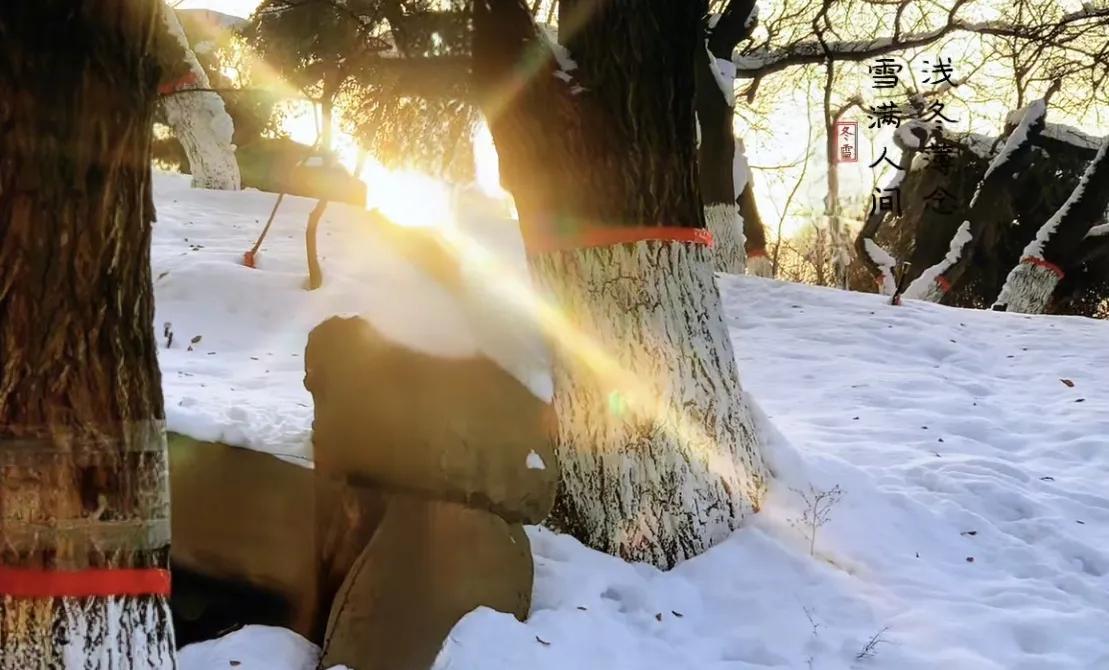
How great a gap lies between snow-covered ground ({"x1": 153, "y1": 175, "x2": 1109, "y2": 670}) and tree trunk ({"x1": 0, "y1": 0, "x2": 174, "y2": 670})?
2.27 ft

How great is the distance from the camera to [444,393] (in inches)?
107

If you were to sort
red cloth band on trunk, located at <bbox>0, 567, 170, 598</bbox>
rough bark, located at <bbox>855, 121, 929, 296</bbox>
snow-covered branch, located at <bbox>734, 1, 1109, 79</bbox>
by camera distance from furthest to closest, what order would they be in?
rough bark, located at <bbox>855, 121, 929, 296</bbox> < snow-covered branch, located at <bbox>734, 1, 1109, 79</bbox> < red cloth band on trunk, located at <bbox>0, 567, 170, 598</bbox>

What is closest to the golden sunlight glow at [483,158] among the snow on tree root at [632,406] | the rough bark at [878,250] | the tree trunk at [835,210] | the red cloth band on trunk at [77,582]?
the snow on tree root at [632,406]

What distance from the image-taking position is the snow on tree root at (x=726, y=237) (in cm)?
872

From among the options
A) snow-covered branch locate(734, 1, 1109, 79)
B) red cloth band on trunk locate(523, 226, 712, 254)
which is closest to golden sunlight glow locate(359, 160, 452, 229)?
red cloth band on trunk locate(523, 226, 712, 254)

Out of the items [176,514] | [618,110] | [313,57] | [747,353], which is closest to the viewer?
[176,514]

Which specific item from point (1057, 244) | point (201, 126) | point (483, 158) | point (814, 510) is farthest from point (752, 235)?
point (814, 510)

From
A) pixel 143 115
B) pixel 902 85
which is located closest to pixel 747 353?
pixel 143 115

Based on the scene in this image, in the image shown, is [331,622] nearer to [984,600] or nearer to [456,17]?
[984,600]

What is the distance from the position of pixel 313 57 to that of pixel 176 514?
394 centimetres

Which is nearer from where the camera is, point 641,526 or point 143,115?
point 143,115

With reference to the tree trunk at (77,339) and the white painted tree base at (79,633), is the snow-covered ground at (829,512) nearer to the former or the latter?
the white painted tree base at (79,633)

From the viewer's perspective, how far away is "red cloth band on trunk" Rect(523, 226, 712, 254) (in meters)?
3.21

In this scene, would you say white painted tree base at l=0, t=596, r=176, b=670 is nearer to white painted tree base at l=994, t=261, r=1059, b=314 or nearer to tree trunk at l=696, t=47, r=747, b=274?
tree trunk at l=696, t=47, r=747, b=274
